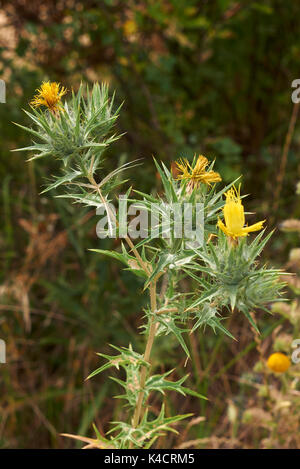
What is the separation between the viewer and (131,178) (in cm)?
282

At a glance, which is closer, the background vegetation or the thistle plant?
the thistle plant

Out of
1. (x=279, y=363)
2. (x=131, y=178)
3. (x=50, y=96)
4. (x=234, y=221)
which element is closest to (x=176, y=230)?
(x=234, y=221)

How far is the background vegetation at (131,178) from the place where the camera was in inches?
93.4

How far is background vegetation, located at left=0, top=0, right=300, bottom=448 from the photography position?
237cm

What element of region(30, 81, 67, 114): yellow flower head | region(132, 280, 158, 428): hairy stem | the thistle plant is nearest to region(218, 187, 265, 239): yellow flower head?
the thistle plant

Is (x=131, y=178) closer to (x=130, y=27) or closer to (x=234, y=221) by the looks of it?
(x=130, y=27)

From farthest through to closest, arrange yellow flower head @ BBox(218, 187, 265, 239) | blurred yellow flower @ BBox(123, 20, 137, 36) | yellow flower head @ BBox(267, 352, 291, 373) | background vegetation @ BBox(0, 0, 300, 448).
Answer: blurred yellow flower @ BBox(123, 20, 137, 36) < background vegetation @ BBox(0, 0, 300, 448) < yellow flower head @ BBox(267, 352, 291, 373) < yellow flower head @ BBox(218, 187, 265, 239)

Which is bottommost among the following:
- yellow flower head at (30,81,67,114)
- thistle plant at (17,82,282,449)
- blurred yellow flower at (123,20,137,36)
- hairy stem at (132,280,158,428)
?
hairy stem at (132,280,158,428)

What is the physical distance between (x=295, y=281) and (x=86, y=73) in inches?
78.3

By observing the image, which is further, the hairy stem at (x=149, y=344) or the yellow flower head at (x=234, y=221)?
the hairy stem at (x=149, y=344)

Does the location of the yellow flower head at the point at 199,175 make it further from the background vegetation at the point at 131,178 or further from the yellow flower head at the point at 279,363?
the background vegetation at the point at 131,178

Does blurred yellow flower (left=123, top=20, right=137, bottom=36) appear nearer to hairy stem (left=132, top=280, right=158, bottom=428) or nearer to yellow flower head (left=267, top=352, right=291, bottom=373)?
yellow flower head (left=267, top=352, right=291, bottom=373)

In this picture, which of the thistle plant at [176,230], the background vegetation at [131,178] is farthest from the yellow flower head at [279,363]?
the thistle plant at [176,230]

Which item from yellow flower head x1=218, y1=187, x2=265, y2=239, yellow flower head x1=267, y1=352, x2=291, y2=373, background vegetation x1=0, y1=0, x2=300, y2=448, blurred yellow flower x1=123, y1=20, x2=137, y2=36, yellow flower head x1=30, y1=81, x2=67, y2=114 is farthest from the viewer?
blurred yellow flower x1=123, y1=20, x2=137, y2=36
